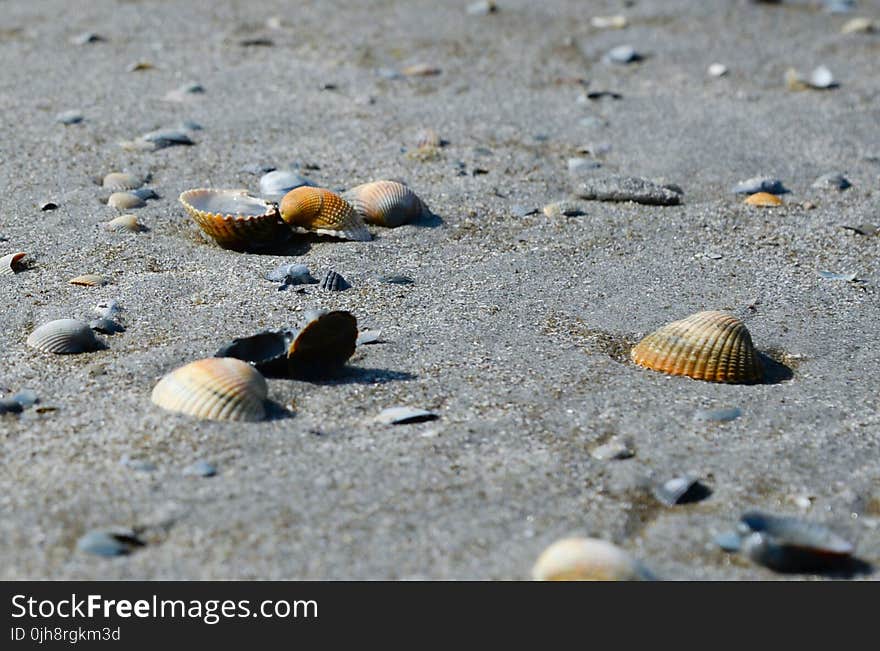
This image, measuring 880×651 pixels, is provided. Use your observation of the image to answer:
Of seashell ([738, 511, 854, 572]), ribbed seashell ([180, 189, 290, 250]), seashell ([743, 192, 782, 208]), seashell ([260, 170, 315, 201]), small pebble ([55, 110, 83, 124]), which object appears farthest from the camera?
small pebble ([55, 110, 83, 124])

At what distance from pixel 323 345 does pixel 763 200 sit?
8.42 ft

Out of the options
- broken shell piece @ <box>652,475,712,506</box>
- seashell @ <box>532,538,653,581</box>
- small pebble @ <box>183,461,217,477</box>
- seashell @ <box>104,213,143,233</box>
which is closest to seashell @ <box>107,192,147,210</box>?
seashell @ <box>104,213,143,233</box>

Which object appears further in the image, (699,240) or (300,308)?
(699,240)

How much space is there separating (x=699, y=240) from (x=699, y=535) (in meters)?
2.20

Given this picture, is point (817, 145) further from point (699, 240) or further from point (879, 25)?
point (879, 25)

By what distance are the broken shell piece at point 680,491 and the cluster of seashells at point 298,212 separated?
1950mm

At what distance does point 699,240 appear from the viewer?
14.8 ft

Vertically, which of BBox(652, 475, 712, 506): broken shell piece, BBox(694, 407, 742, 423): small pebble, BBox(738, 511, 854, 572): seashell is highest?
BBox(738, 511, 854, 572): seashell

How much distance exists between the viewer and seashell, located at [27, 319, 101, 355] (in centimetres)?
327

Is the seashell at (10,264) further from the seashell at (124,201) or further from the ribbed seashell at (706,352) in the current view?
the ribbed seashell at (706,352)

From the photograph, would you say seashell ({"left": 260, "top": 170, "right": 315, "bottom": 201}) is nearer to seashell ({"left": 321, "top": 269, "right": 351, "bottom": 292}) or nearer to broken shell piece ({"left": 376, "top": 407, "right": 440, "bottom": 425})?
seashell ({"left": 321, "top": 269, "right": 351, "bottom": 292})

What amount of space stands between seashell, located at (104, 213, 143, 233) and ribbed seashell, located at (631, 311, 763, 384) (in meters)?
2.06

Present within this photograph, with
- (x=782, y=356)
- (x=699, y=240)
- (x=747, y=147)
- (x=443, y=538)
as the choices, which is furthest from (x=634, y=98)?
(x=443, y=538)

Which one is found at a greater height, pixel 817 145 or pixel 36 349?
pixel 36 349
